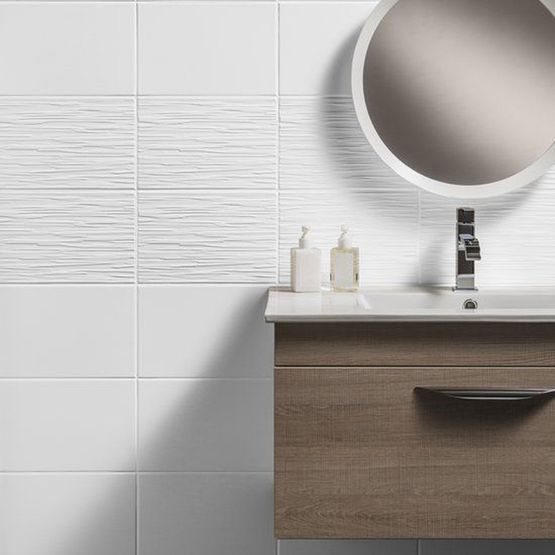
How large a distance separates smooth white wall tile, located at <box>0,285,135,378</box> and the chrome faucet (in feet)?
2.43

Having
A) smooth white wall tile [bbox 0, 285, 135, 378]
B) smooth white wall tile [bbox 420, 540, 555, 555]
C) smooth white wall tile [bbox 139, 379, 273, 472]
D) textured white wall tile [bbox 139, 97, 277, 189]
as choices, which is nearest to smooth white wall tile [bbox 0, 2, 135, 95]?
textured white wall tile [bbox 139, 97, 277, 189]

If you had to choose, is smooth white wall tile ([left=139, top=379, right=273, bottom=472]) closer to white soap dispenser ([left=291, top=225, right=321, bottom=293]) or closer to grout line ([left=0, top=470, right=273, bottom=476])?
grout line ([left=0, top=470, right=273, bottom=476])

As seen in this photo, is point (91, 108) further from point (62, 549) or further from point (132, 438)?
point (62, 549)

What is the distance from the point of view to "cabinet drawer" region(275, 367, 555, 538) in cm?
142

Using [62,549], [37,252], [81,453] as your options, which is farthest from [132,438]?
[37,252]

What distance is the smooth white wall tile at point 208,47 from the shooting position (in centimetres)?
188

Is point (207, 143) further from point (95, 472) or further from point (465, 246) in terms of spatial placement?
point (95, 472)

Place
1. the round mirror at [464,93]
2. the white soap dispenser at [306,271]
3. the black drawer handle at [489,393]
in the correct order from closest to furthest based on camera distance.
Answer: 1. the black drawer handle at [489,393]
2. the white soap dispenser at [306,271]
3. the round mirror at [464,93]

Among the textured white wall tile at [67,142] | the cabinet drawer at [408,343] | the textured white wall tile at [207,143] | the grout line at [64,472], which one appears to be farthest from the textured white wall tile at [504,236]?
the grout line at [64,472]

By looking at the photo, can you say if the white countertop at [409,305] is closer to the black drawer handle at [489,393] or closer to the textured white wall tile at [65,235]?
the black drawer handle at [489,393]

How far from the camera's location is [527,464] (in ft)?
4.66

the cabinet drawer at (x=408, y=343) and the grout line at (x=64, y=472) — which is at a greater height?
the cabinet drawer at (x=408, y=343)

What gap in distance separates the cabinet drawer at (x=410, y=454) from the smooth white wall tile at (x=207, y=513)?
50 cm

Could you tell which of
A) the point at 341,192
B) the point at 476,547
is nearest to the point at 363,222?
the point at 341,192
